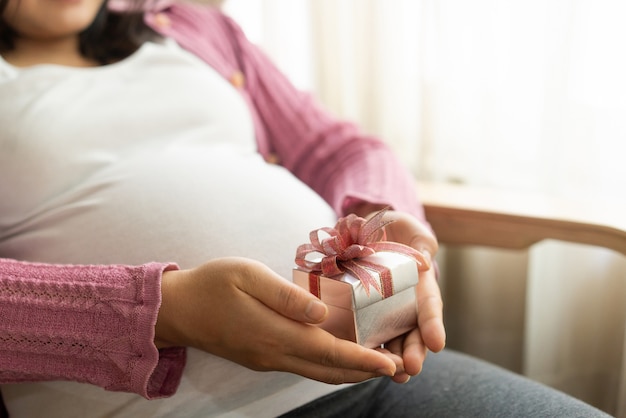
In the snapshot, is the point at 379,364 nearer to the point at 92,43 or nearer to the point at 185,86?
the point at 185,86

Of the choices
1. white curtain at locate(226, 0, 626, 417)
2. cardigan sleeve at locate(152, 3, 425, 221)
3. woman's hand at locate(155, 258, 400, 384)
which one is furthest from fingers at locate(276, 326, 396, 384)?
white curtain at locate(226, 0, 626, 417)

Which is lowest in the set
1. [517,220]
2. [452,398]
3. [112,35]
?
[452,398]

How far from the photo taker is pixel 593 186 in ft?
3.63

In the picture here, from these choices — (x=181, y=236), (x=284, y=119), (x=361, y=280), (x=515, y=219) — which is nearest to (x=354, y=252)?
(x=361, y=280)

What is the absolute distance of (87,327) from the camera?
2.32 ft

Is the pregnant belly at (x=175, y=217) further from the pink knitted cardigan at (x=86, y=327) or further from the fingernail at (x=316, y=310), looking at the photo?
the fingernail at (x=316, y=310)

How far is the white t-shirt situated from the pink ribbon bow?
0.13 metres

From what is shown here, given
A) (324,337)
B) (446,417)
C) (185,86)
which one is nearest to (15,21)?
(185,86)

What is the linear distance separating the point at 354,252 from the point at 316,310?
75mm

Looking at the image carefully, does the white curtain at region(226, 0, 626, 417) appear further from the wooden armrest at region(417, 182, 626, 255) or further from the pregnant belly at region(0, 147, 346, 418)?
the pregnant belly at region(0, 147, 346, 418)

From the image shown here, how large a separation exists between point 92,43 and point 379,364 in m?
0.73

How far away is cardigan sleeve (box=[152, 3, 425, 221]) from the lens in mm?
1114

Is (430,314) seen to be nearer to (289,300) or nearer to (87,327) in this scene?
(289,300)

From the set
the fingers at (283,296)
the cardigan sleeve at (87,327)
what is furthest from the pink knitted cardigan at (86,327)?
the fingers at (283,296)
